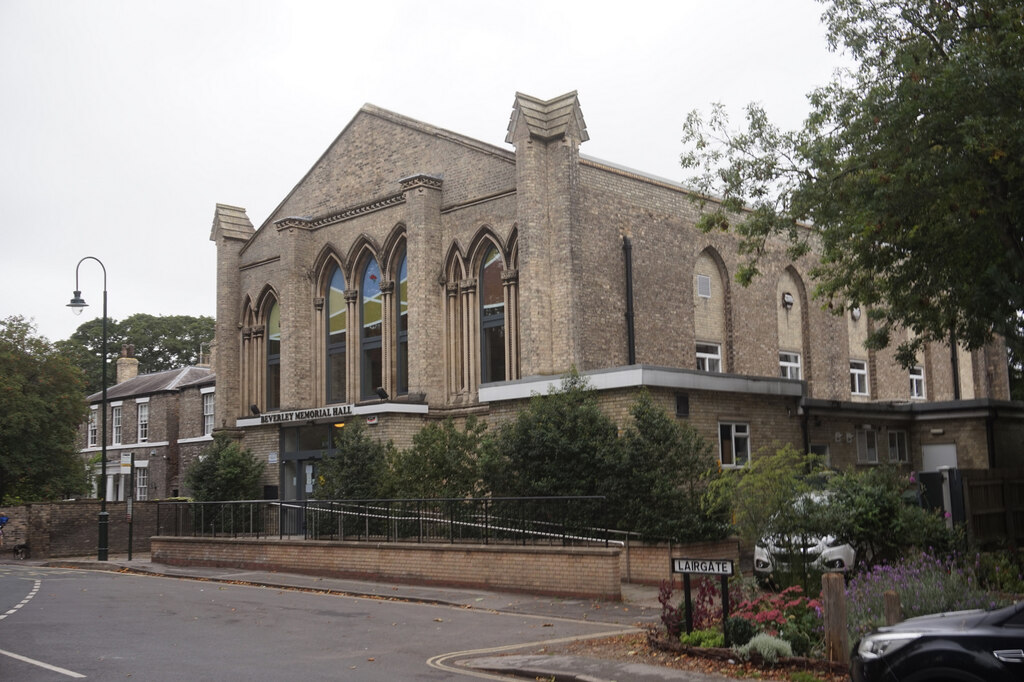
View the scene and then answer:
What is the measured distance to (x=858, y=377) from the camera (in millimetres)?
37344

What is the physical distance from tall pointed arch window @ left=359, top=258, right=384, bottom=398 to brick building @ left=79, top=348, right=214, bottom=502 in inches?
436

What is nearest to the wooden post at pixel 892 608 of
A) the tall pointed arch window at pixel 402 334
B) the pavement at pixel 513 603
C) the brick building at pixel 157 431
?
the pavement at pixel 513 603

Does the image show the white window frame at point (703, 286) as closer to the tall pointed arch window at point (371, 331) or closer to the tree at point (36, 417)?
the tall pointed arch window at point (371, 331)

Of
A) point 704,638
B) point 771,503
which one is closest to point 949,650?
point 704,638

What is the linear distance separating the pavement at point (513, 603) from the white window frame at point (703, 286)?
13690mm

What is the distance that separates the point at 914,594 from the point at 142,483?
40391 mm

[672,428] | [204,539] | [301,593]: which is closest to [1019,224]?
[672,428]

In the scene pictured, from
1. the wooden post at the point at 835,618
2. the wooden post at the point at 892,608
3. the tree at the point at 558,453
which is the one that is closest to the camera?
the wooden post at the point at 892,608

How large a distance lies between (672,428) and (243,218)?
76.7 ft

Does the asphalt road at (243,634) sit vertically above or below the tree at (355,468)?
below

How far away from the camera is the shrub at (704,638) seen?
11383mm

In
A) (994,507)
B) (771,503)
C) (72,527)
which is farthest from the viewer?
(72,527)

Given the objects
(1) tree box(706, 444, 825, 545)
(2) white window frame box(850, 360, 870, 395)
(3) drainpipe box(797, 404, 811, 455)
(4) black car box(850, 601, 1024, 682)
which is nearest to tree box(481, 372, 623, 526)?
(1) tree box(706, 444, 825, 545)

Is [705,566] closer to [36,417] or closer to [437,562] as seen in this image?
[437,562]
